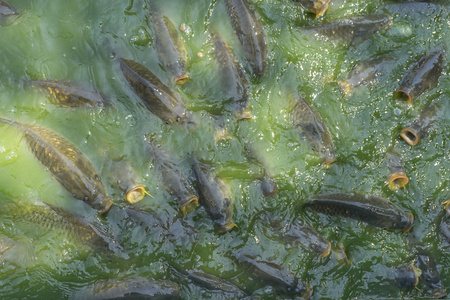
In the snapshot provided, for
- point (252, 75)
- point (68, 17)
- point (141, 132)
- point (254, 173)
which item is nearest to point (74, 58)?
point (68, 17)

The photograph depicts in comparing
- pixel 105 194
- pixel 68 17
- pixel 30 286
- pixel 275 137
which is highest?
pixel 68 17

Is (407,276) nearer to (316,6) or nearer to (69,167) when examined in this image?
(316,6)

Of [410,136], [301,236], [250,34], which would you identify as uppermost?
[250,34]

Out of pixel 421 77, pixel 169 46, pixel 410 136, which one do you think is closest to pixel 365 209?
pixel 410 136

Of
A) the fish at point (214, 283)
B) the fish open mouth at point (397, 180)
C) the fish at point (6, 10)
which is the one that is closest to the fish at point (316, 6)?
the fish open mouth at point (397, 180)

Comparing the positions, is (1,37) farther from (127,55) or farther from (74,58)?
(127,55)
